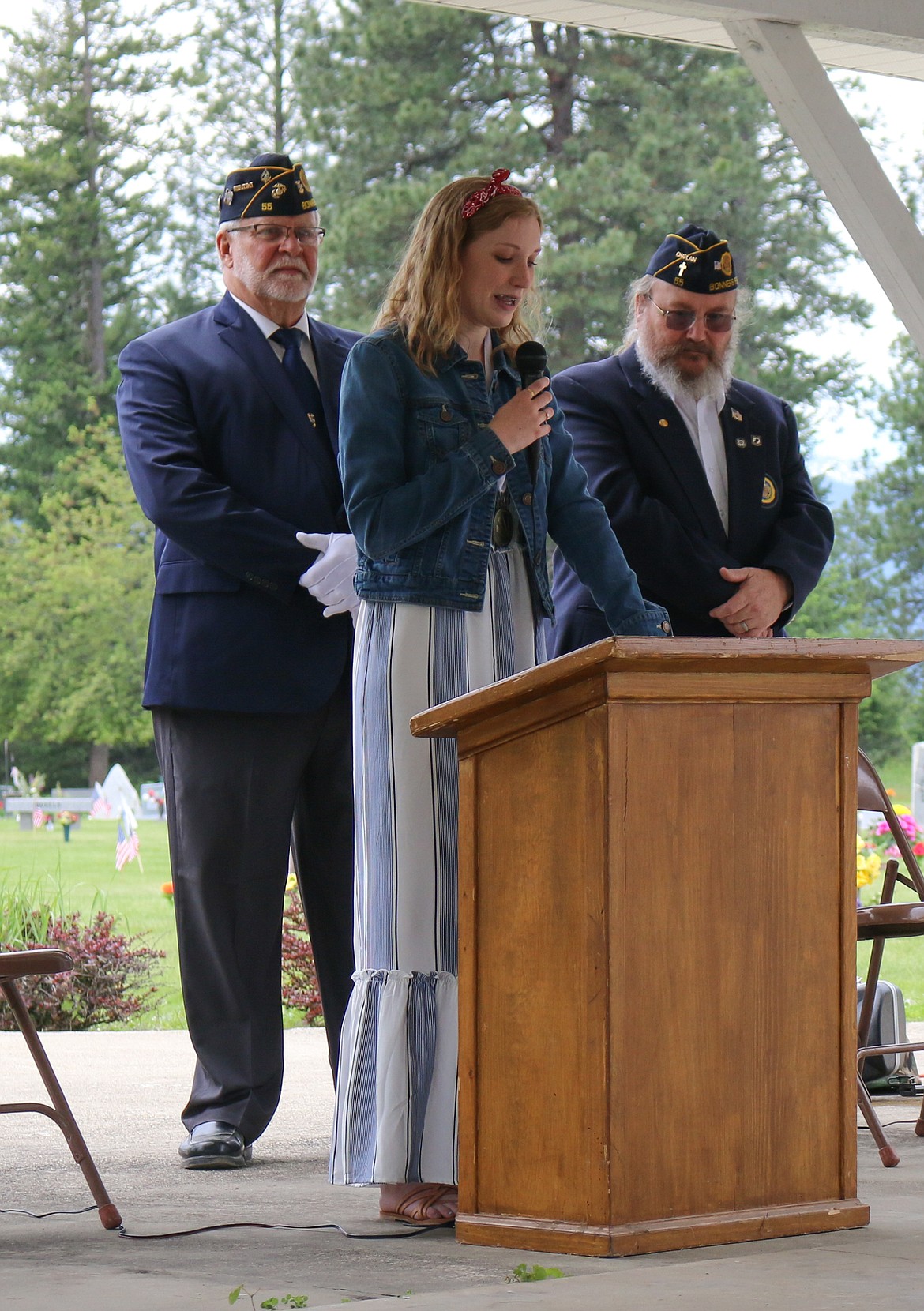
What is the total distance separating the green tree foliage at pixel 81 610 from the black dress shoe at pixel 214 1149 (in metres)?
7.34

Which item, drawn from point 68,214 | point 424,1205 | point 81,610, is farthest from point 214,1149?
point 68,214

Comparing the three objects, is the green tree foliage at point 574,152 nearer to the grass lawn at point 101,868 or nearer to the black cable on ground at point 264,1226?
the grass lawn at point 101,868

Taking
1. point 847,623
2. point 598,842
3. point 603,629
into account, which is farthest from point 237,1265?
point 847,623

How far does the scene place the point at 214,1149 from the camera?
355 cm

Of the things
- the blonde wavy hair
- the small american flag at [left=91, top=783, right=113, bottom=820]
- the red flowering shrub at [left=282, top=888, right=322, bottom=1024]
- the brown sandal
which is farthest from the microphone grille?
the small american flag at [left=91, top=783, right=113, bottom=820]

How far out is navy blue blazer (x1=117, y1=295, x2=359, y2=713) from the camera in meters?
3.58

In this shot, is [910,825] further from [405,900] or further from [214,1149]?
[405,900]

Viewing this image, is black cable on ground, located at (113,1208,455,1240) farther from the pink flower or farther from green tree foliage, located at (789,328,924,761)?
green tree foliage, located at (789,328,924,761)

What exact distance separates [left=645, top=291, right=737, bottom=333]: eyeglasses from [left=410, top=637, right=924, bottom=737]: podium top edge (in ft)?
4.17

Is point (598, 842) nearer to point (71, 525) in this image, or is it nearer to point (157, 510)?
point (157, 510)

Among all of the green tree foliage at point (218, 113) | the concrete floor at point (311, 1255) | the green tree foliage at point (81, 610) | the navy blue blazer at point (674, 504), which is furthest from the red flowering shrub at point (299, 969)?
the green tree foliage at point (218, 113)

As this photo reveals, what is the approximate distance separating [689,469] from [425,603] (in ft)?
3.23

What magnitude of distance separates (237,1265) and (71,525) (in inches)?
355

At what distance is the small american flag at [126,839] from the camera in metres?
10.7
